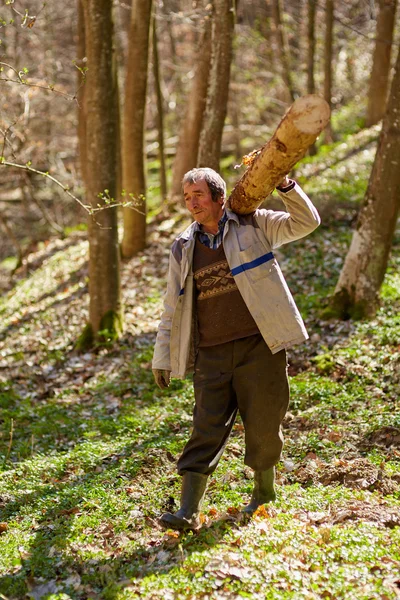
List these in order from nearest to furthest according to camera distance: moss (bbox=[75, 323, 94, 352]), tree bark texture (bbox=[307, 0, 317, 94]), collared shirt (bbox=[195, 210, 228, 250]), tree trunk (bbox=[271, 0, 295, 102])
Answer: collared shirt (bbox=[195, 210, 228, 250]) < moss (bbox=[75, 323, 94, 352]) < tree bark texture (bbox=[307, 0, 317, 94]) < tree trunk (bbox=[271, 0, 295, 102])

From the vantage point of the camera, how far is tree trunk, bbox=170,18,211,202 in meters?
14.1

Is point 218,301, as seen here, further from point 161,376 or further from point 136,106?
point 136,106

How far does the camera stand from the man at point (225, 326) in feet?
14.2

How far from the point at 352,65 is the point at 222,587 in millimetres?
23616

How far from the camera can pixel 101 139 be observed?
30.4ft

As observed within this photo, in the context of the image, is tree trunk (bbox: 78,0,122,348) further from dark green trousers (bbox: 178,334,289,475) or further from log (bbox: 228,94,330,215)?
dark green trousers (bbox: 178,334,289,475)

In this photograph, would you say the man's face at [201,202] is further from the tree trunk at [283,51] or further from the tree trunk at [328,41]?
the tree trunk at [283,51]

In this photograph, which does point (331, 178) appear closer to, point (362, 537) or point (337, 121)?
point (337, 121)

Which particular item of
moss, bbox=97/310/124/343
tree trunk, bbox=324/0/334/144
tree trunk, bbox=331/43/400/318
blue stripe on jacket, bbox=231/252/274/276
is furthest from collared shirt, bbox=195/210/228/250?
tree trunk, bbox=324/0/334/144

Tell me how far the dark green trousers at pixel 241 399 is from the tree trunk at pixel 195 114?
10.3 metres

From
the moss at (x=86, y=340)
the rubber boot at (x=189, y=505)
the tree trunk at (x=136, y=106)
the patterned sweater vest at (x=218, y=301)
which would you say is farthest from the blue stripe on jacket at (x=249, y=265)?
the tree trunk at (x=136, y=106)

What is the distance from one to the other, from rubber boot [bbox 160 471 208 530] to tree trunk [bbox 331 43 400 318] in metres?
4.82

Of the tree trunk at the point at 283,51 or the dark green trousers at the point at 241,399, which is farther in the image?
the tree trunk at the point at 283,51

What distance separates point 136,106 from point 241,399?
9.32 m
